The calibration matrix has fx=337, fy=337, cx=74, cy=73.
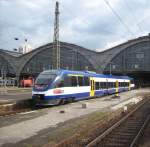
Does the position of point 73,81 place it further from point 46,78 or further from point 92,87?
point 92,87

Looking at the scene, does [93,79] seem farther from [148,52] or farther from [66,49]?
[66,49]

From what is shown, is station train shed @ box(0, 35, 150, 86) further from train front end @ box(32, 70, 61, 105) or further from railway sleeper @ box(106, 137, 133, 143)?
railway sleeper @ box(106, 137, 133, 143)

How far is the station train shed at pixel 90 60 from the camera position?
124 meters

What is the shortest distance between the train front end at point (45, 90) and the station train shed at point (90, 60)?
90053 mm

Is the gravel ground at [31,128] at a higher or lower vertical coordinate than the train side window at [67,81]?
lower

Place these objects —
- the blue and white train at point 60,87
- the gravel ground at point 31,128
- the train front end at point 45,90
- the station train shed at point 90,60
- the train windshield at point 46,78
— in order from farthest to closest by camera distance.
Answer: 1. the station train shed at point 90,60
2. the train windshield at point 46,78
3. the blue and white train at point 60,87
4. the train front end at point 45,90
5. the gravel ground at point 31,128

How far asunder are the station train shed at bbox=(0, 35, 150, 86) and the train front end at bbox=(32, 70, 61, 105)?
90053mm

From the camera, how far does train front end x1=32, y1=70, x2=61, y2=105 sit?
26.0 meters

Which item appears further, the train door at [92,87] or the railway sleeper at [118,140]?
the train door at [92,87]

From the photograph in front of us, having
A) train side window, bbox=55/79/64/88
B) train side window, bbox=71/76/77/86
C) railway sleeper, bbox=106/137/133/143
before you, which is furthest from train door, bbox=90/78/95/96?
railway sleeper, bbox=106/137/133/143

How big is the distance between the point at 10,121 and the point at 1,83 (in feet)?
274

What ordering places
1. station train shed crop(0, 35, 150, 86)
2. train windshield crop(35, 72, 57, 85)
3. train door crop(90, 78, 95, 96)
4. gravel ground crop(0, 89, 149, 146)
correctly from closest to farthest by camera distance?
gravel ground crop(0, 89, 149, 146) → train windshield crop(35, 72, 57, 85) → train door crop(90, 78, 95, 96) → station train shed crop(0, 35, 150, 86)

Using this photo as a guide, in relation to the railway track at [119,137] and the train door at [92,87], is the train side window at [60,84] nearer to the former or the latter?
the train door at [92,87]

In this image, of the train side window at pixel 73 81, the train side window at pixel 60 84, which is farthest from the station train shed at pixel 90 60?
the train side window at pixel 60 84
